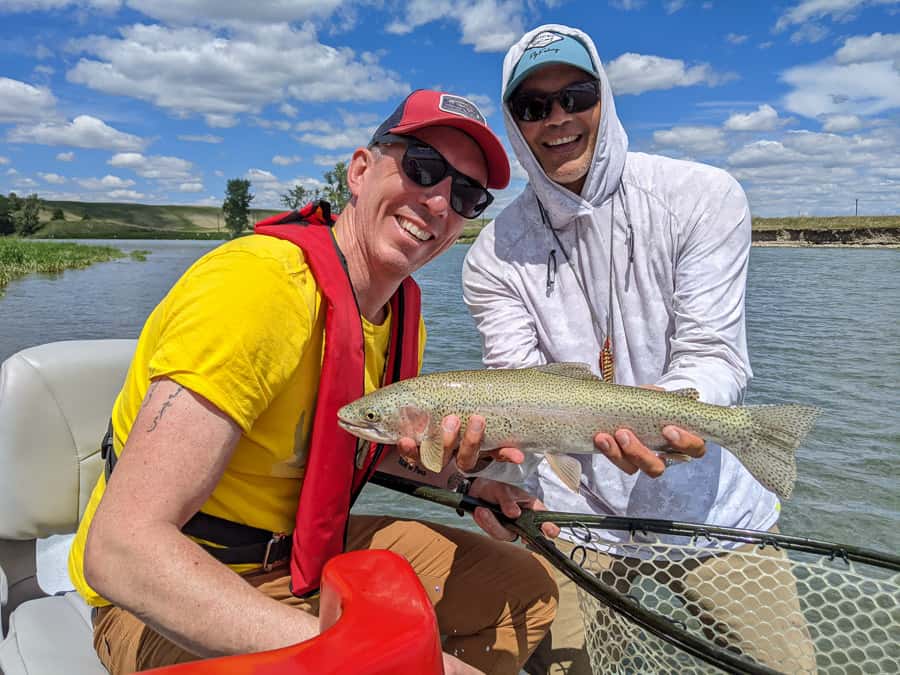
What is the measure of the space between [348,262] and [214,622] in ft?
5.32

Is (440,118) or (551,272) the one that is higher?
(440,118)

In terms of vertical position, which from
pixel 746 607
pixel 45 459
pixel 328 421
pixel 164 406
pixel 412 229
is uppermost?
pixel 412 229

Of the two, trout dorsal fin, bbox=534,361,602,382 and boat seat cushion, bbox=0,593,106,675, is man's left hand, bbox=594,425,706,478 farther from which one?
boat seat cushion, bbox=0,593,106,675

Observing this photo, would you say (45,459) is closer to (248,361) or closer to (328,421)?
(328,421)

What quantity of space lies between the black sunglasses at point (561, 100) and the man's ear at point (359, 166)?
1.13 metres

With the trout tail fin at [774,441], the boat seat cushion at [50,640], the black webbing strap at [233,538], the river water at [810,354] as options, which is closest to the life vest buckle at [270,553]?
the black webbing strap at [233,538]

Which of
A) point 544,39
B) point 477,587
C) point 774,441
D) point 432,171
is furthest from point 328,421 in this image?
point 544,39

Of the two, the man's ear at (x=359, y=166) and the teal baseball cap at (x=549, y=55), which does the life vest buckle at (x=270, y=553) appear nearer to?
the man's ear at (x=359, y=166)

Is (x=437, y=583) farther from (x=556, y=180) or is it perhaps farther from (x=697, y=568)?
(x=556, y=180)

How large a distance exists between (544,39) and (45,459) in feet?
11.1

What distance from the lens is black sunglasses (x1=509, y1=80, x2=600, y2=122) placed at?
369 centimetres

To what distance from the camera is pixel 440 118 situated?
2926 millimetres

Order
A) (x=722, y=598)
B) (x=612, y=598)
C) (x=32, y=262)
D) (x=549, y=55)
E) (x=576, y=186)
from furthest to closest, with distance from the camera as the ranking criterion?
(x=32, y=262), (x=576, y=186), (x=549, y=55), (x=722, y=598), (x=612, y=598)

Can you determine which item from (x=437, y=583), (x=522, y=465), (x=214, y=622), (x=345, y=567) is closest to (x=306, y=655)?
(x=345, y=567)
